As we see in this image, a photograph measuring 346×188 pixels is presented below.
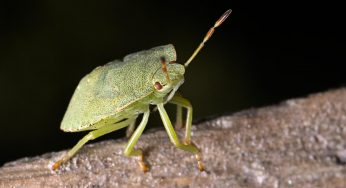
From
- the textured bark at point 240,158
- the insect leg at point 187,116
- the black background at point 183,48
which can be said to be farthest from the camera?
the black background at point 183,48

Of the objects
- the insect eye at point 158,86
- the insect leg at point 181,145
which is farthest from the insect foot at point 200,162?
the insect eye at point 158,86

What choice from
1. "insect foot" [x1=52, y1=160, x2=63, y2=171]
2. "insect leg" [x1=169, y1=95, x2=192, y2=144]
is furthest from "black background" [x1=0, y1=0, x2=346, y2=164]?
"insect foot" [x1=52, y1=160, x2=63, y2=171]

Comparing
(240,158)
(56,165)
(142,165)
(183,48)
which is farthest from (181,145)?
(183,48)

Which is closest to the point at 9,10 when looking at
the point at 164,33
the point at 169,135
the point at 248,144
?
the point at 164,33

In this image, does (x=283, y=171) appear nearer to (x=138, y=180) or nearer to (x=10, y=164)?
(x=138, y=180)

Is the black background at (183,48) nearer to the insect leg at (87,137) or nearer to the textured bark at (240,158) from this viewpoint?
the insect leg at (87,137)

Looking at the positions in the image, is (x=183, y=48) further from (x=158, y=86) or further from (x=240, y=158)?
(x=240, y=158)
